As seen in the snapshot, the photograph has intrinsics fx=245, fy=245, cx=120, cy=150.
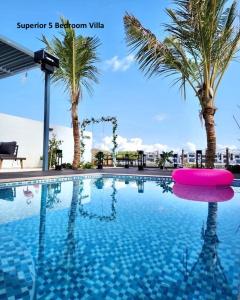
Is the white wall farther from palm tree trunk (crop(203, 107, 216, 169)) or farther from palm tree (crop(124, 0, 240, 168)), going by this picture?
palm tree trunk (crop(203, 107, 216, 169))

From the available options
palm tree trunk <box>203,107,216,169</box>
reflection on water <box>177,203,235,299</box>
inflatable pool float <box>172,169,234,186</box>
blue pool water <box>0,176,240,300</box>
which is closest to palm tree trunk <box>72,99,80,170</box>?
inflatable pool float <box>172,169,234,186</box>

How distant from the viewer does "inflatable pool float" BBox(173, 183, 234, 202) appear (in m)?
5.34

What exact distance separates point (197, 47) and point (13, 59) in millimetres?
6593

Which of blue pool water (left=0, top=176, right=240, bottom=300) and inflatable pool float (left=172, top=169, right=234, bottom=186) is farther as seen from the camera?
inflatable pool float (left=172, top=169, right=234, bottom=186)

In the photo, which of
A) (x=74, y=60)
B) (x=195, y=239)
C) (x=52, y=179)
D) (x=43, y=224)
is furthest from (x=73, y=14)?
(x=195, y=239)

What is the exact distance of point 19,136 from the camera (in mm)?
12289

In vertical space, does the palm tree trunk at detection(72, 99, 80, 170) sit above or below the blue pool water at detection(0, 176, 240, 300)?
above

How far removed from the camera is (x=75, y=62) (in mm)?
10633

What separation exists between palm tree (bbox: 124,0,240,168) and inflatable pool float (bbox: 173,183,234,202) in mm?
1010

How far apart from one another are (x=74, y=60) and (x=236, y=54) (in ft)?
20.9

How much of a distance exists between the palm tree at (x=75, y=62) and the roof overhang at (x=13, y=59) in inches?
60.0

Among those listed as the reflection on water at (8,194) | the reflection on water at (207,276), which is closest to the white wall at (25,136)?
the reflection on water at (8,194)

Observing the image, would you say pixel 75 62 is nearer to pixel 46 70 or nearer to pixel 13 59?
pixel 46 70

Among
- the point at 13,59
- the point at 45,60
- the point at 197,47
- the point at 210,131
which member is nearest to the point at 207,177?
the point at 210,131
